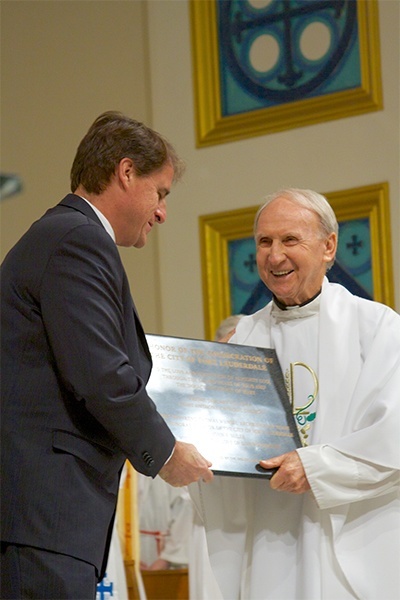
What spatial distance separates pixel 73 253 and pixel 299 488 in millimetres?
1452

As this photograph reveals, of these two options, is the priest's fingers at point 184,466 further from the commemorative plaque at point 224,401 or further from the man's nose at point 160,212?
the man's nose at point 160,212

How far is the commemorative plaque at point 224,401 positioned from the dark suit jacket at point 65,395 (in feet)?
2.50

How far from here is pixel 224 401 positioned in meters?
4.21

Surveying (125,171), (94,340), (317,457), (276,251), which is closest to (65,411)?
(94,340)

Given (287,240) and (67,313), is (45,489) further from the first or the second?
(287,240)

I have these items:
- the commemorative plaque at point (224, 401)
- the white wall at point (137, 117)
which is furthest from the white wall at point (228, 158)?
the commemorative plaque at point (224, 401)

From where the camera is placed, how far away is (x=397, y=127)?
8.26 metres

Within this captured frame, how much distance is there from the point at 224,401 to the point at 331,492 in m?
0.54

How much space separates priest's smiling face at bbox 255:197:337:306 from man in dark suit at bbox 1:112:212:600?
1.25 m

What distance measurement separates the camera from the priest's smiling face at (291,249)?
4.48 meters

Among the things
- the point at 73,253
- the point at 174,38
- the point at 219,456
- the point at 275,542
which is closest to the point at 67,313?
the point at 73,253

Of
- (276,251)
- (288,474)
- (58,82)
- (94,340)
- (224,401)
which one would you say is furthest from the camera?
(58,82)

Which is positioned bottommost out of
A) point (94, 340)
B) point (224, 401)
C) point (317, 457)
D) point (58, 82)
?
point (317, 457)

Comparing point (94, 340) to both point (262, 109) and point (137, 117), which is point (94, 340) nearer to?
point (262, 109)
